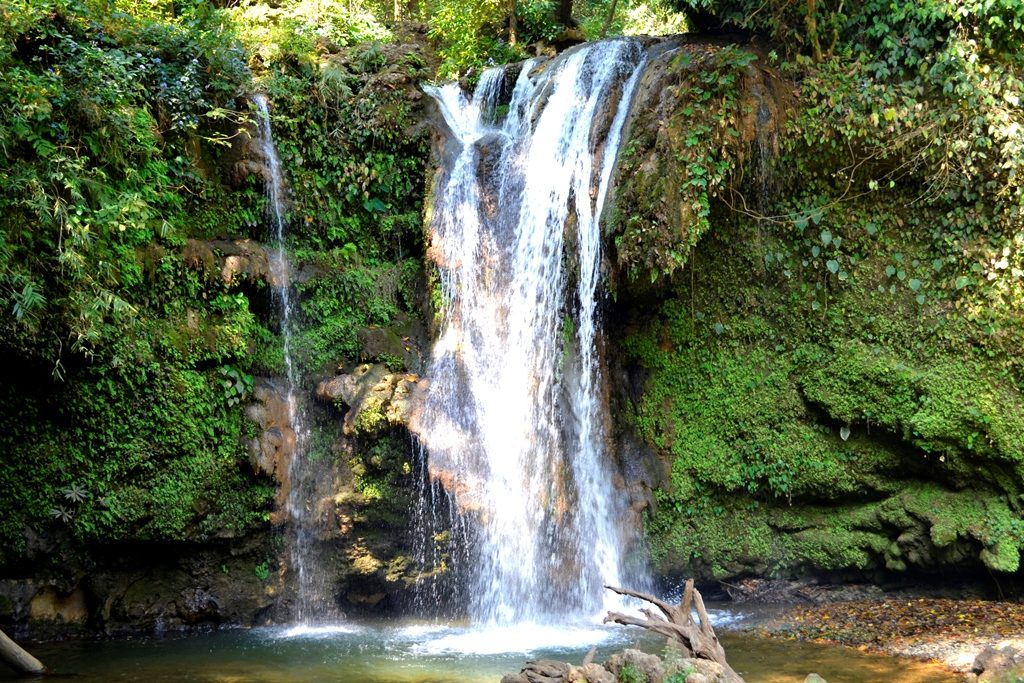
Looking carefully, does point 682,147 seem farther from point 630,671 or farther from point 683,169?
point 630,671

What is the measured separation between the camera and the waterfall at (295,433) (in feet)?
29.8

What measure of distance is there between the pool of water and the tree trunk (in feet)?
0.66

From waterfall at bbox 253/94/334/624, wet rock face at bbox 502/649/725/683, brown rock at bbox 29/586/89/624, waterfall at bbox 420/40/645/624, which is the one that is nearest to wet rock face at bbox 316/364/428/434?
waterfall at bbox 420/40/645/624

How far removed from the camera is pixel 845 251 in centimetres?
961

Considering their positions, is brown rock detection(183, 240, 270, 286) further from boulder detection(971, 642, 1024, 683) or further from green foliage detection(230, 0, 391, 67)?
boulder detection(971, 642, 1024, 683)

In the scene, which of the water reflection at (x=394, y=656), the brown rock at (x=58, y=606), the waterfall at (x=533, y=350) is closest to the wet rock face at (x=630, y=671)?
the water reflection at (x=394, y=656)

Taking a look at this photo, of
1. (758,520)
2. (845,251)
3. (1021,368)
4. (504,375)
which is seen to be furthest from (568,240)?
(1021,368)

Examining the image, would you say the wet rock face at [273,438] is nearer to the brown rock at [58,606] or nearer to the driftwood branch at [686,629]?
the brown rock at [58,606]

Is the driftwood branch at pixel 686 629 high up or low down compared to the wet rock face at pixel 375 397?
down

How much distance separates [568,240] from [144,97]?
5.10 meters

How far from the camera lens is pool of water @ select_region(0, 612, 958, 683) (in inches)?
270

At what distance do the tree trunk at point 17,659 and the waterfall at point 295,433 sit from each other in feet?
8.83

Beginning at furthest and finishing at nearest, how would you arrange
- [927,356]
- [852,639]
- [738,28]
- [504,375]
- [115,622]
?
[738,28], [504,375], [927,356], [115,622], [852,639]

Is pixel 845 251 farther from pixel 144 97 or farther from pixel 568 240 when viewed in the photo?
pixel 144 97
